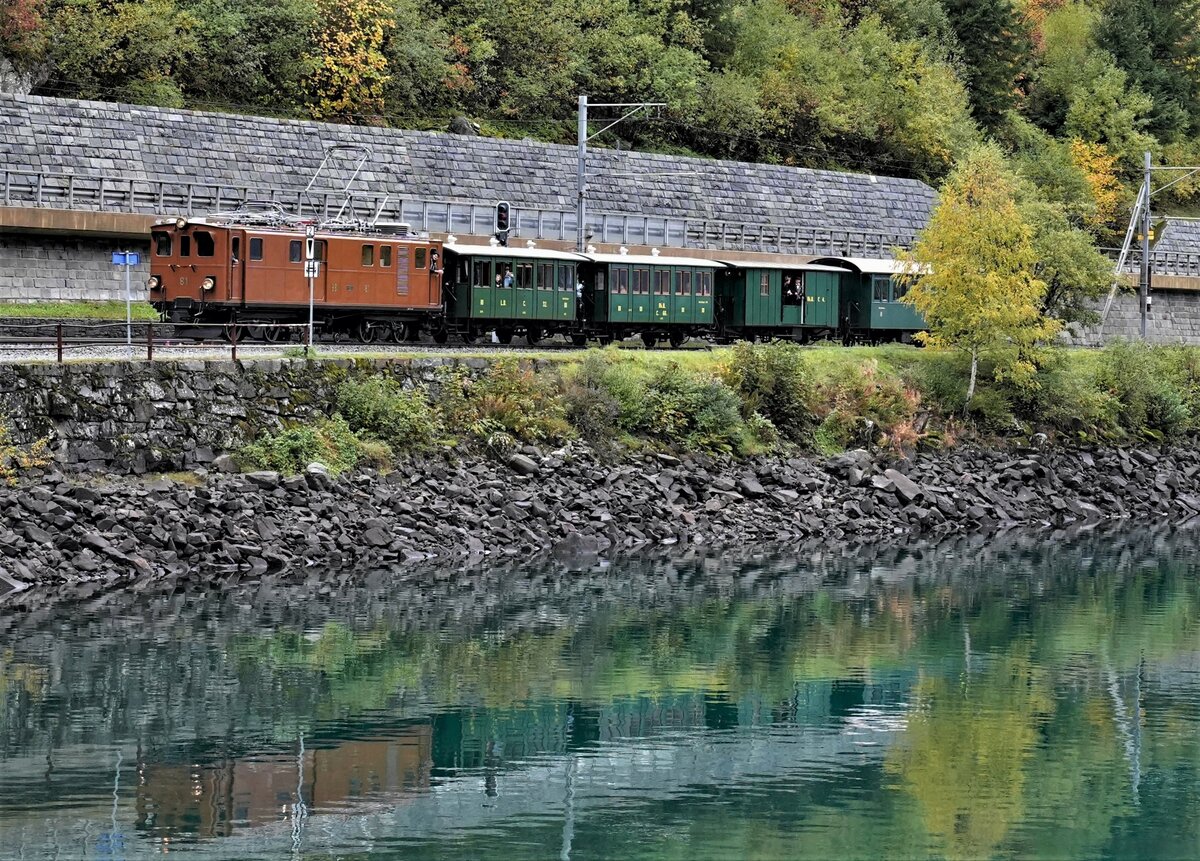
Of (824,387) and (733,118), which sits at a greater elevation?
(733,118)

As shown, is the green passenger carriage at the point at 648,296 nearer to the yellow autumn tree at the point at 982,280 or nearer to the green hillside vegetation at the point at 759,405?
the green hillside vegetation at the point at 759,405

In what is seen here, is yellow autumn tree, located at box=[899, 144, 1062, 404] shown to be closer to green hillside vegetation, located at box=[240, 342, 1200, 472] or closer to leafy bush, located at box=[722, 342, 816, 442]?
green hillside vegetation, located at box=[240, 342, 1200, 472]

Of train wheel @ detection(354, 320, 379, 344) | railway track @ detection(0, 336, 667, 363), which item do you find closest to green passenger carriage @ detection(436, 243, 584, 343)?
train wheel @ detection(354, 320, 379, 344)

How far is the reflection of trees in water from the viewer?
20.5 metres

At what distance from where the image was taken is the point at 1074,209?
76.1 meters

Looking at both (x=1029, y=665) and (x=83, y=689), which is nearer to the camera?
(x=83, y=689)

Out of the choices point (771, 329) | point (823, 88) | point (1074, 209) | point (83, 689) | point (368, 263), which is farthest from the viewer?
point (823, 88)

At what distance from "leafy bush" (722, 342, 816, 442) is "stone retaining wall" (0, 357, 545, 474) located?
1062 cm

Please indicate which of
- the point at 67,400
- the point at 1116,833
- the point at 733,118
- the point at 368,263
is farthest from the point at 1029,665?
the point at 733,118

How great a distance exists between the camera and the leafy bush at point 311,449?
3500 cm

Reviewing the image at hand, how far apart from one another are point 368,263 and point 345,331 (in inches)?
74.8

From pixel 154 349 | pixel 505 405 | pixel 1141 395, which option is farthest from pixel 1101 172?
pixel 154 349

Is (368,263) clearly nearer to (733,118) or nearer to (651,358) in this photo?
(651,358)

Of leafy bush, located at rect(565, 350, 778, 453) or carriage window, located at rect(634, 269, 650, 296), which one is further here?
carriage window, located at rect(634, 269, 650, 296)
